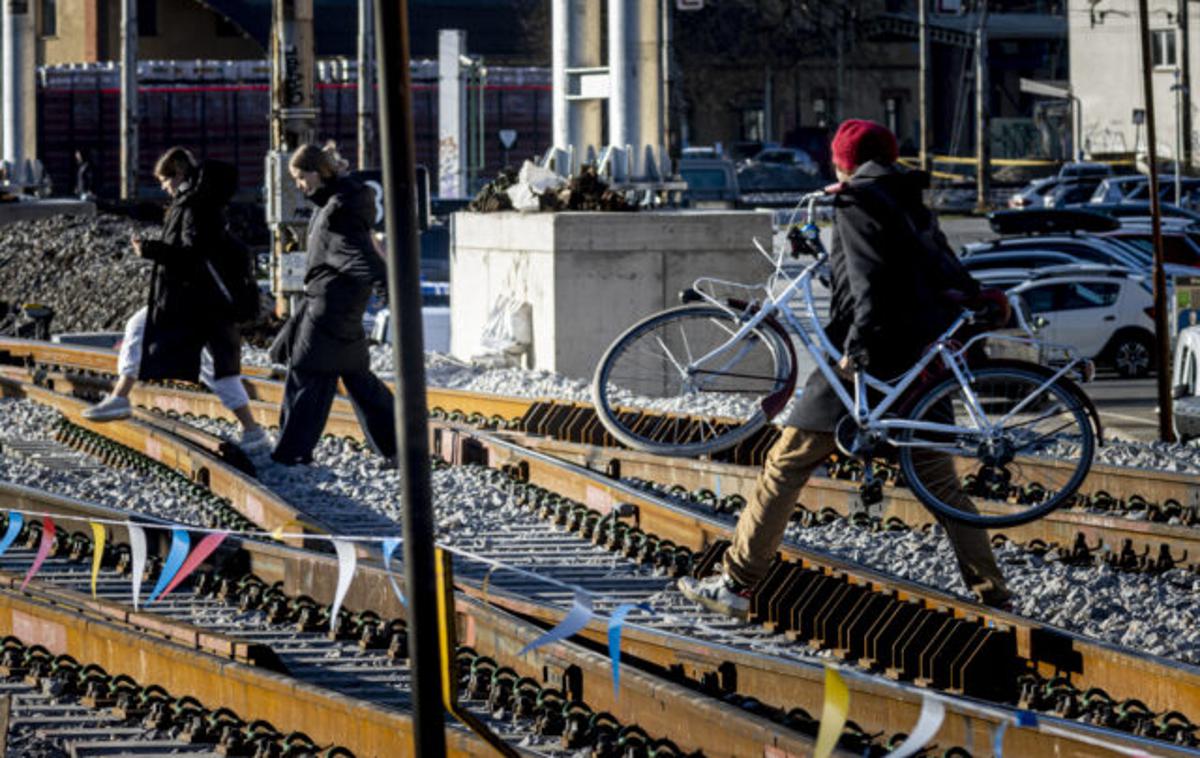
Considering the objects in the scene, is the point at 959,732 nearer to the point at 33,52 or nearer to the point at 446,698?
the point at 446,698

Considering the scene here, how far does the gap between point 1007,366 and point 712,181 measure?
3419 cm

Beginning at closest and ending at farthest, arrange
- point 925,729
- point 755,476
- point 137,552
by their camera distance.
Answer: point 925,729 → point 137,552 → point 755,476

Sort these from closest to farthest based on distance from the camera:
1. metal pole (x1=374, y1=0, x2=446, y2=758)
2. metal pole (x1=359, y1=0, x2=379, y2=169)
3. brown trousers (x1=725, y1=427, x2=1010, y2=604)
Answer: metal pole (x1=374, y1=0, x2=446, y2=758)
brown trousers (x1=725, y1=427, x2=1010, y2=604)
metal pole (x1=359, y1=0, x2=379, y2=169)

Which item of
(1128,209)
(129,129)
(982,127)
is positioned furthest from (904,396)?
(982,127)

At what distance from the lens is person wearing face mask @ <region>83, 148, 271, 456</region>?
1275cm

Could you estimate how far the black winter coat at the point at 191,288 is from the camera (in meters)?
12.8

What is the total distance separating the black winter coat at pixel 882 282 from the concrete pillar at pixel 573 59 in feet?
44.8

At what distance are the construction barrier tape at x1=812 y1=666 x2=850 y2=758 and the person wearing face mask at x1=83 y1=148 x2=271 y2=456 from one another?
24.3 ft

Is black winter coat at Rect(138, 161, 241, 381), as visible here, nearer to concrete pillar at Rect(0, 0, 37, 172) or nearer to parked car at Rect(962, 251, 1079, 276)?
parked car at Rect(962, 251, 1079, 276)

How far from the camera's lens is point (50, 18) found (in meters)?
74.2

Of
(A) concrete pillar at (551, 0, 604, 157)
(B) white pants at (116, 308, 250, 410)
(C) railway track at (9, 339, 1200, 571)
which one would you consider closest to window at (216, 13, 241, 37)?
(A) concrete pillar at (551, 0, 604, 157)

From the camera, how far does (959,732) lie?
6629 millimetres

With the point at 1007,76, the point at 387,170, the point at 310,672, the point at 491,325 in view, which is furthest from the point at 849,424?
the point at 1007,76

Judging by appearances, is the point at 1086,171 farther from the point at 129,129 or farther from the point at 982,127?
the point at 129,129
